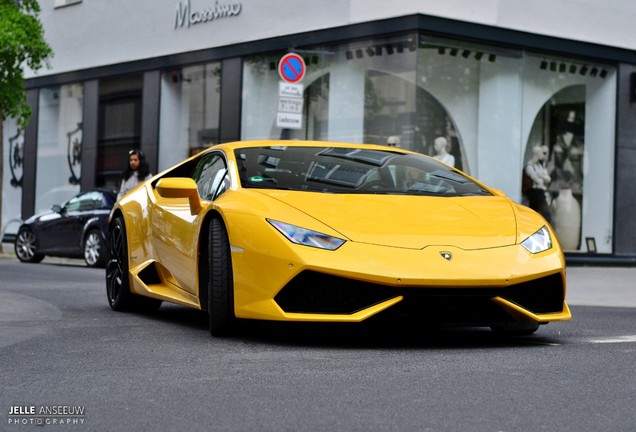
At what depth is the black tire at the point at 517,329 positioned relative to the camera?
6863mm

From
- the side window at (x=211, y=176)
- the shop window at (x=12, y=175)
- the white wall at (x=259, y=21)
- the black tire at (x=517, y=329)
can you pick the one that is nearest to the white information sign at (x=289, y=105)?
the white wall at (x=259, y=21)

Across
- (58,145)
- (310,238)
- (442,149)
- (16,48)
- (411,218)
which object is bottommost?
(310,238)

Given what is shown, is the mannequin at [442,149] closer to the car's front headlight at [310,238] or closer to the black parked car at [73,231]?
the black parked car at [73,231]

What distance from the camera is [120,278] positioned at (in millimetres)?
8672

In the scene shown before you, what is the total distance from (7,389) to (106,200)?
12.7 metres

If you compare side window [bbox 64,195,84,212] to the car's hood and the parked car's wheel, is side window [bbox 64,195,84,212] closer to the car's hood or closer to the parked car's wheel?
the parked car's wheel

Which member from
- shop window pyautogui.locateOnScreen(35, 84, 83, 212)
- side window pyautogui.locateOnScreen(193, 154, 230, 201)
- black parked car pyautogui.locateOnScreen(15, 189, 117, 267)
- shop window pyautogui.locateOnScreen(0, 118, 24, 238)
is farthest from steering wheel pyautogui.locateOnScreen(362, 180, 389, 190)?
shop window pyautogui.locateOnScreen(0, 118, 24, 238)

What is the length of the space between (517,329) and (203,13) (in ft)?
51.2

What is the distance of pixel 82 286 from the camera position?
38.9ft

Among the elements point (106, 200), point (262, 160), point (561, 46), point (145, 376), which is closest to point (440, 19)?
point (561, 46)

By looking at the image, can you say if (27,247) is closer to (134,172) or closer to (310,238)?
(134,172)

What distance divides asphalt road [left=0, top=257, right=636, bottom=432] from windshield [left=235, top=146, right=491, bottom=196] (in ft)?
2.84

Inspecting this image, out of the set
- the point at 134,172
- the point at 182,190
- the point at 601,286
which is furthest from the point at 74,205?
the point at 182,190

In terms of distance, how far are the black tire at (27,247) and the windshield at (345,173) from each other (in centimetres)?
1177
